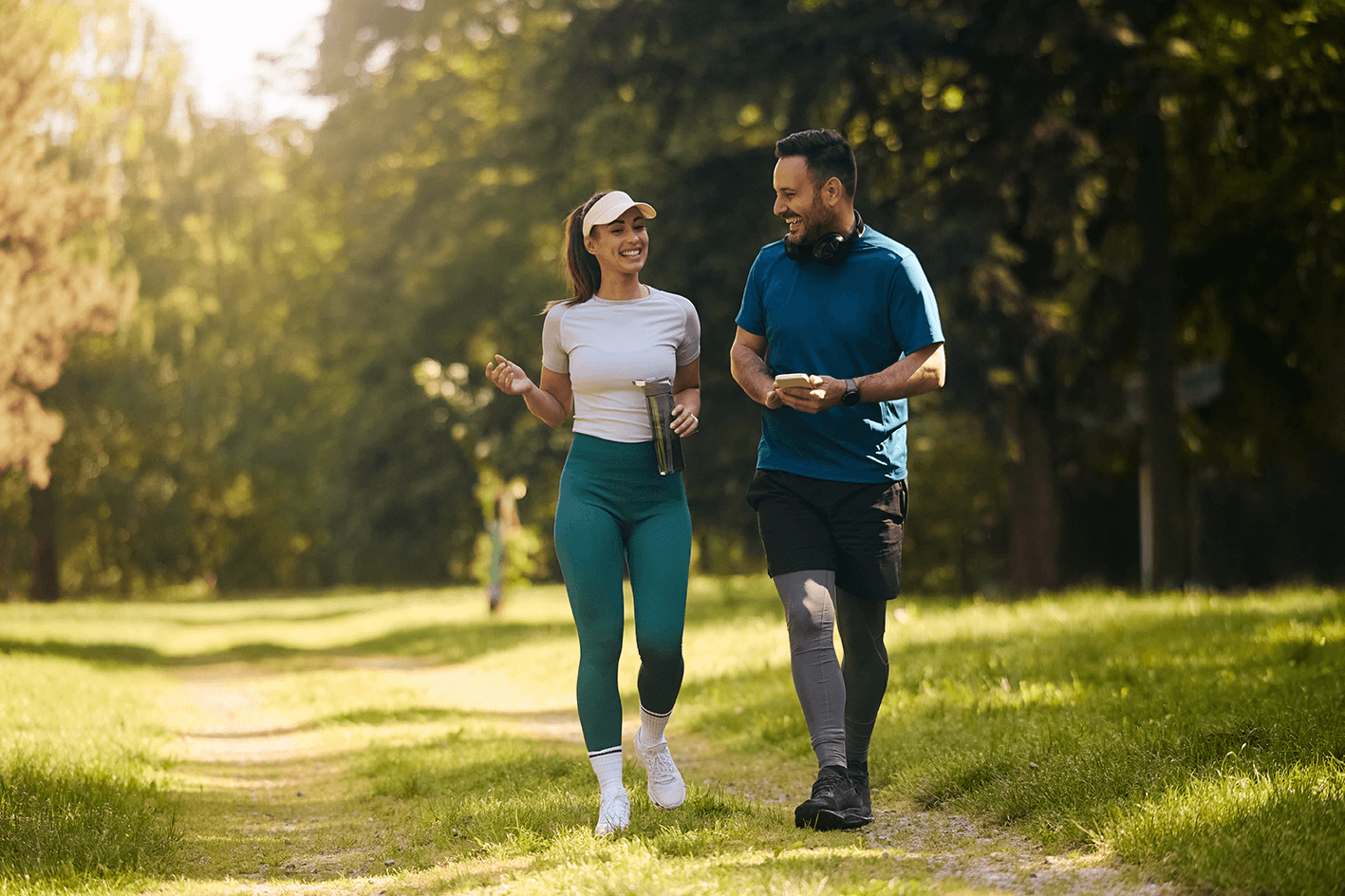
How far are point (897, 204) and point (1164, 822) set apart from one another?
1144 centimetres

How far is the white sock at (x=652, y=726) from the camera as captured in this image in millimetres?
5070

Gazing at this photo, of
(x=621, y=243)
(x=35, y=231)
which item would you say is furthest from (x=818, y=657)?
(x=35, y=231)

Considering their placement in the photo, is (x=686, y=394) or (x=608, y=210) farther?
(x=686, y=394)

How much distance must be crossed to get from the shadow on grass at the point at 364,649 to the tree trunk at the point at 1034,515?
21.2ft

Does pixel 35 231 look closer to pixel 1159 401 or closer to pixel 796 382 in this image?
pixel 1159 401

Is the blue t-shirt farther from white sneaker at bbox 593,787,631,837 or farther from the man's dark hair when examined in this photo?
white sneaker at bbox 593,787,631,837

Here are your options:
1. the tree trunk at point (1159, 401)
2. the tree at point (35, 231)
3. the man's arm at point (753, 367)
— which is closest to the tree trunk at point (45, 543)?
the tree at point (35, 231)

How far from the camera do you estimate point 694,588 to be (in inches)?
879

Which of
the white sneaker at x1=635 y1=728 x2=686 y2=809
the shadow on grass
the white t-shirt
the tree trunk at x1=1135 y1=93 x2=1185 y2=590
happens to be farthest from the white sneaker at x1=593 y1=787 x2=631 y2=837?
the tree trunk at x1=1135 y1=93 x2=1185 y2=590

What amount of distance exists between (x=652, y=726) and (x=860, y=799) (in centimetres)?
84

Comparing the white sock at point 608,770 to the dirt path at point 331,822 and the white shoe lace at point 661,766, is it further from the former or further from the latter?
the dirt path at point 331,822

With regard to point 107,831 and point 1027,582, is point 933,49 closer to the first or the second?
point 1027,582

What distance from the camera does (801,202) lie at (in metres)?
4.96

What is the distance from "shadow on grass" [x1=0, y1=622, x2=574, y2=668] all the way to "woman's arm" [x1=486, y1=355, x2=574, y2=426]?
10.1 metres
